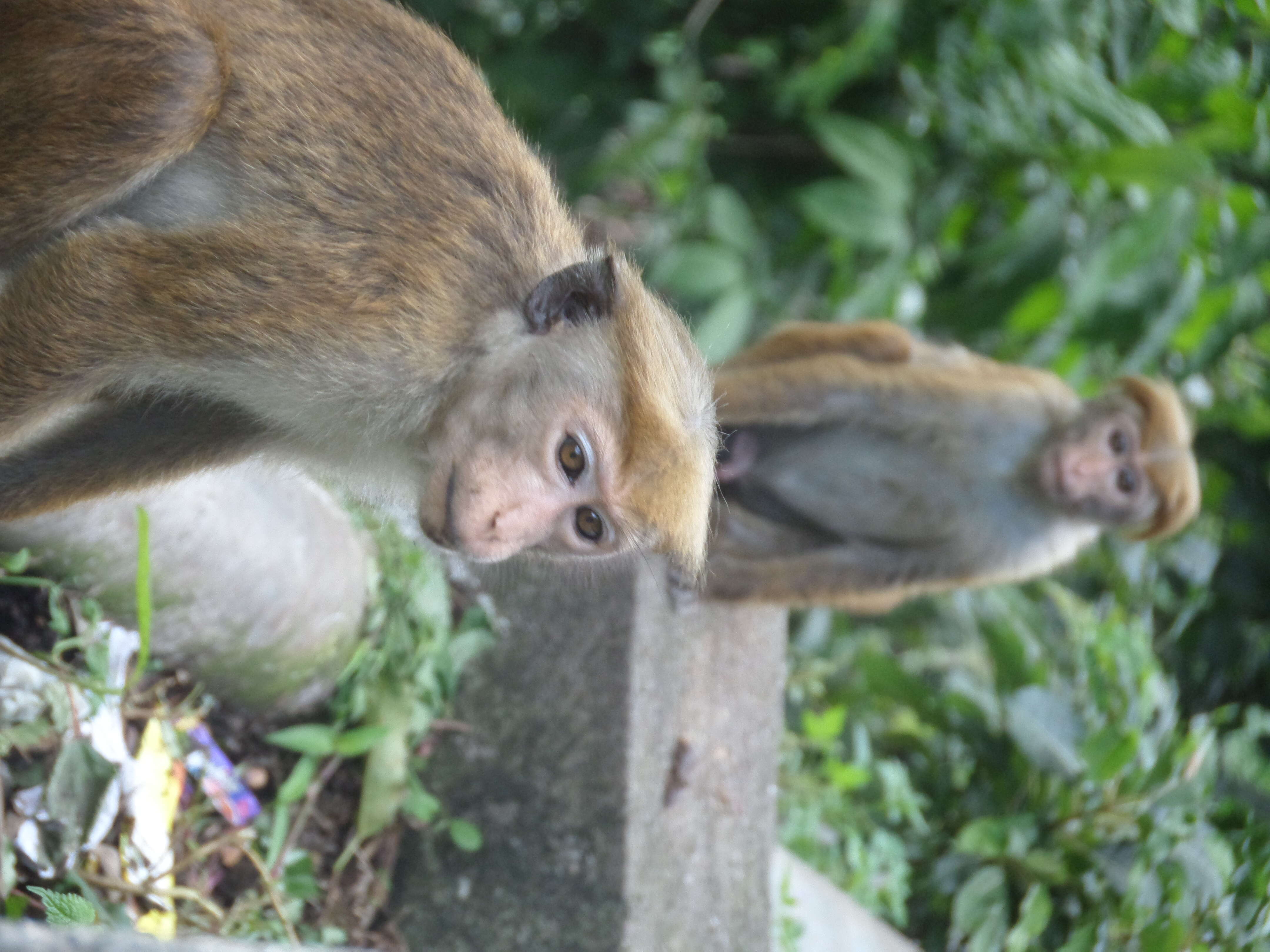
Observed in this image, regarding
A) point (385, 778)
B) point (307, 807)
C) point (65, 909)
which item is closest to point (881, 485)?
point (385, 778)

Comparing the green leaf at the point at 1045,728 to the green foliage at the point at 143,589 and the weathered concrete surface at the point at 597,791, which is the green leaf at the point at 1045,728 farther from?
the green foliage at the point at 143,589

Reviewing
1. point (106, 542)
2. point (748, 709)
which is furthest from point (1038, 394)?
point (106, 542)

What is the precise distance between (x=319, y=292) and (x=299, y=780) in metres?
1.66

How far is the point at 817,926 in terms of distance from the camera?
4598 millimetres

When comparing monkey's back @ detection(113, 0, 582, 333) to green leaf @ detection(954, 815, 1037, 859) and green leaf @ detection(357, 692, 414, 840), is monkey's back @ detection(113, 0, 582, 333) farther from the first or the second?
green leaf @ detection(954, 815, 1037, 859)

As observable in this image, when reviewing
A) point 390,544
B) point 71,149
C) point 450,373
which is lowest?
point 390,544

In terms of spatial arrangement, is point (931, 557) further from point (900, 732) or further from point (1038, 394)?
point (900, 732)

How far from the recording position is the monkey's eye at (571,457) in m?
2.76

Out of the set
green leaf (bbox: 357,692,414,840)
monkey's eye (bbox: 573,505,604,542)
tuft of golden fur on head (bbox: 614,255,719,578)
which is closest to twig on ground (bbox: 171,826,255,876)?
green leaf (bbox: 357,692,414,840)

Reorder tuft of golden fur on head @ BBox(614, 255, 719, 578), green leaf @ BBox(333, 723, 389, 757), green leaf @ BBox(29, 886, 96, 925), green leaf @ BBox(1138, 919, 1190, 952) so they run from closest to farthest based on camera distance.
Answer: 1. green leaf @ BBox(29, 886, 96, 925)
2. tuft of golden fur on head @ BBox(614, 255, 719, 578)
3. green leaf @ BBox(333, 723, 389, 757)
4. green leaf @ BBox(1138, 919, 1190, 952)

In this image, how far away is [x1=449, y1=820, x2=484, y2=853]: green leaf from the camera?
3.65 meters

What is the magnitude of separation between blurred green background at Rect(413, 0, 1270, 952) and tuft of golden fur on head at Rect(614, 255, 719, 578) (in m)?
1.04

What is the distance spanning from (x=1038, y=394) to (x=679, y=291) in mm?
1820

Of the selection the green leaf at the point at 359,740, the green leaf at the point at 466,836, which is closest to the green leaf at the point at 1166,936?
the green leaf at the point at 466,836
